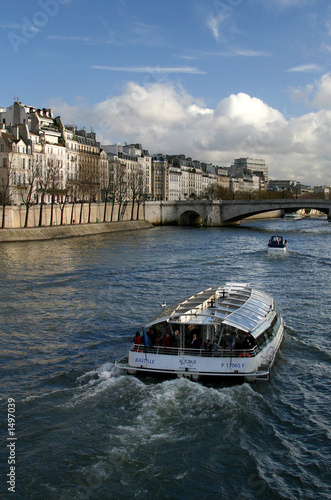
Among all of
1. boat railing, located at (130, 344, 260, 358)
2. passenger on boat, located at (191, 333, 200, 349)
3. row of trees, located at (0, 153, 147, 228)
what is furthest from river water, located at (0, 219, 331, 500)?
row of trees, located at (0, 153, 147, 228)

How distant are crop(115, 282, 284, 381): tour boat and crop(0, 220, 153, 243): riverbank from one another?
165 feet

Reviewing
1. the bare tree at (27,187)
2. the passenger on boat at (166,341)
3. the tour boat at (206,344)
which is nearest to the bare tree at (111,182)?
the bare tree at (27,187)

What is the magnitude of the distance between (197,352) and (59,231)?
61.1 meters

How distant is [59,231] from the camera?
3142 inches

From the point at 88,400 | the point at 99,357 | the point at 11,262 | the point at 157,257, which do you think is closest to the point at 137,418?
the point at 88,400

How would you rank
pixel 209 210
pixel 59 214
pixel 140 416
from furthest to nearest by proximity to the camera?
1. pixel 209 210
2. pixel 59 214
3. pixel 140 416

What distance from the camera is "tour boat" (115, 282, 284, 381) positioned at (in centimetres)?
2050

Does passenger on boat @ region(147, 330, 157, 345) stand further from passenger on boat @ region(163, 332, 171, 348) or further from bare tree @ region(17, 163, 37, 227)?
bare tree @ region(17, 163, 37, 227)

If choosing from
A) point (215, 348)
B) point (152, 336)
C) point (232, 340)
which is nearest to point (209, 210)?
point (152, 336)

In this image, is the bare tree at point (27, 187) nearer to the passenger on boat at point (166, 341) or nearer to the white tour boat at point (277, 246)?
the white tour boat at point (277, 246)

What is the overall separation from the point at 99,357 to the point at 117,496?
34.8 feet

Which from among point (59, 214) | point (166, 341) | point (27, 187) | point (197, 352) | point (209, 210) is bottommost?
point (197, 352)

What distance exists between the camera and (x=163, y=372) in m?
20.8

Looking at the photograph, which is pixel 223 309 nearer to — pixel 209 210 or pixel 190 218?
pixel 209 210
